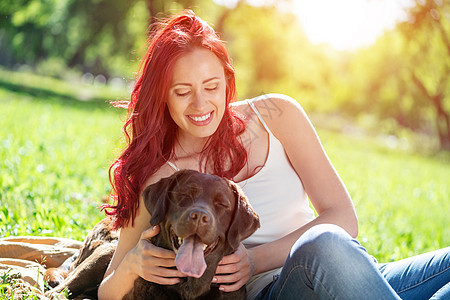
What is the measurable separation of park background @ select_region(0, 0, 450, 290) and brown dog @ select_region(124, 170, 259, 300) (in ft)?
3.86

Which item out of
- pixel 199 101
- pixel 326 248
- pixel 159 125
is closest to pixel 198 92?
pixel 199 101

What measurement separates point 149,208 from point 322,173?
1375mm

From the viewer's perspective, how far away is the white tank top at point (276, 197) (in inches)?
149

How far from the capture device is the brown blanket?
3672mm

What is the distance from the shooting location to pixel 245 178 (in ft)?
12.9

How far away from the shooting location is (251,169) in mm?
3957

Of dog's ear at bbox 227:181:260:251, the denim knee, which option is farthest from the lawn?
the denim knee

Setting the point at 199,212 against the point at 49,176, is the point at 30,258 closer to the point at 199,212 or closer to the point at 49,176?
the point at 199,212

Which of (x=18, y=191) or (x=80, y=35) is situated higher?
(x=80, y=35)

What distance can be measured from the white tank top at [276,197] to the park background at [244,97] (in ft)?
3.79

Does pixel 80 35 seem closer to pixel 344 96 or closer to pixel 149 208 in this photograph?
pixel 149 208

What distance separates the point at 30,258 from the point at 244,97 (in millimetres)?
28952

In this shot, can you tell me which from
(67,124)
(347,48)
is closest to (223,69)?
(67,124)

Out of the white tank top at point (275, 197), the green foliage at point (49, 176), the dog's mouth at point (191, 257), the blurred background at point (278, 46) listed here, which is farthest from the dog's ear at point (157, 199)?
the blurred background at point (278, 46)
